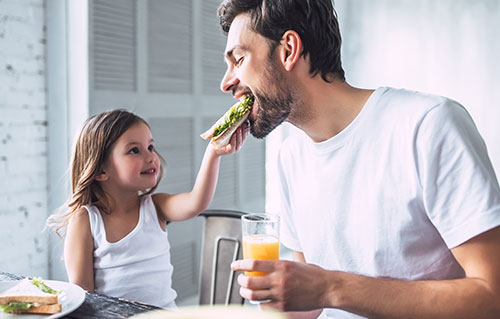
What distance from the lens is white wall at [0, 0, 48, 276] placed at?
2.27 meters

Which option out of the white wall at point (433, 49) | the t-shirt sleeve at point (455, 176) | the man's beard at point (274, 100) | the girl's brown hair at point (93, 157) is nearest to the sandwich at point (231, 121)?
the man's beard at point (274, 100)

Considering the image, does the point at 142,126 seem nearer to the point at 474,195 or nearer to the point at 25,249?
the point at 25,249

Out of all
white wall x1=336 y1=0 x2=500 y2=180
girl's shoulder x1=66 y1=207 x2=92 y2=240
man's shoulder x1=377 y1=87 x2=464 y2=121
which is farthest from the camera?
white wall x1=336 y1=0 x2=500 y2=180

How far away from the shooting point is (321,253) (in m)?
1.47

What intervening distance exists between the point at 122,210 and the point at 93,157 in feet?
0.81

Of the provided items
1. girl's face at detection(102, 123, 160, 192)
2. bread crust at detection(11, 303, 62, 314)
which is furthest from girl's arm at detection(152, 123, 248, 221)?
bread crust at detection(11, 303, 62, 314)

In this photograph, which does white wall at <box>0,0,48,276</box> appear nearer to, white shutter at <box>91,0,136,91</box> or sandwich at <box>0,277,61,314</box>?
white shutter at <box>91,0,136,91</box>

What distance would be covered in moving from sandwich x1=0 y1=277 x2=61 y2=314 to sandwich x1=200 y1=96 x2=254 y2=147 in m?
0.83

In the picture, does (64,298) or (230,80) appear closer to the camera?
(64,298)

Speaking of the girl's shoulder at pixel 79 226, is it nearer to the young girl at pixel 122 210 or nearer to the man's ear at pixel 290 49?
the young girl at pixel 122 210

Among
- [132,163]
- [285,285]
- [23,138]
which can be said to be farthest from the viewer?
[23,138]

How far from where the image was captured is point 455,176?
113cm

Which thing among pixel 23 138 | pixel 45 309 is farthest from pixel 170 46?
pixel 45 309

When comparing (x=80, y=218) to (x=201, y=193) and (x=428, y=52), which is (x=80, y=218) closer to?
(x=201, y=193)
